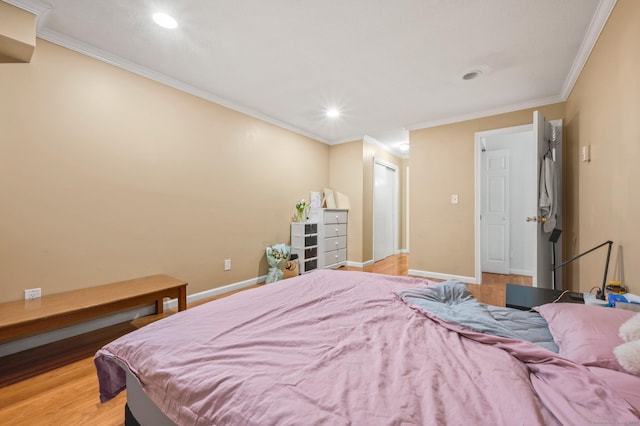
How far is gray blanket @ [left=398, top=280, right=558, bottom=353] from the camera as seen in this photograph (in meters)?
1.15

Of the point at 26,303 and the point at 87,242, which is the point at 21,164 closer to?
the point at 87,242

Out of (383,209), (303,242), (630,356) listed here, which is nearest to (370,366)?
(630,356)

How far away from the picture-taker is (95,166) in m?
2.37

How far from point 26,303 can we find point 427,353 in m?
2.74

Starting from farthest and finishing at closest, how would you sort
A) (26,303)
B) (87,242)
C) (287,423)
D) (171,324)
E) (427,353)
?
(87,242), (26,303), (171,324), (427,353), (287,423)

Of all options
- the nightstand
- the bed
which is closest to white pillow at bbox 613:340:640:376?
the bed

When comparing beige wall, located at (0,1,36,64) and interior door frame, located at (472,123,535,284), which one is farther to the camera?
interior door frame, located at (472,123,535,284)

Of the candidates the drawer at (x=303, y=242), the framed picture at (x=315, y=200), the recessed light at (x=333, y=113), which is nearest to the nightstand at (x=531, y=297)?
the drawer at (x=303, y=242)

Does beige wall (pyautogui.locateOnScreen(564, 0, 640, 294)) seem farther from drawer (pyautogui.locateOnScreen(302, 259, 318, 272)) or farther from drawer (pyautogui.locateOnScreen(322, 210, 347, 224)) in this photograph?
drawer (pyautogui.locateOnScreen(302, 259, 318, 272))

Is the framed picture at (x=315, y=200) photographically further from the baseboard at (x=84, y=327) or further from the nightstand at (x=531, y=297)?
the nightstand at (x=531, y=297)

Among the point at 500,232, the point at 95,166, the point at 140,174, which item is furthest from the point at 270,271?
the point at 500,232

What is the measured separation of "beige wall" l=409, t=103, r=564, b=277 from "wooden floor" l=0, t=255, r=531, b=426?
4.00 metres

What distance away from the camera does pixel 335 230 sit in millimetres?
4707

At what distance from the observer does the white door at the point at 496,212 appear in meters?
4.58
